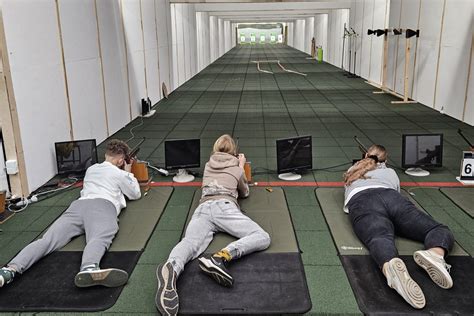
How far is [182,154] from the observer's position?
17.1 feet

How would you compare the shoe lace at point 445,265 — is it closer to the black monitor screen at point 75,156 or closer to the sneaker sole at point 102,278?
the sneaker sole at point 102,278

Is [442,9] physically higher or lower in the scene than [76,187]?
higher

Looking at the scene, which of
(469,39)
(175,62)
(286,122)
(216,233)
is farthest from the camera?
(175,62)

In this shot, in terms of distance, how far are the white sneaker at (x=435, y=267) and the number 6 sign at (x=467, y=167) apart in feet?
7.37

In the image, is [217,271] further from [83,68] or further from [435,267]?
[83,68]

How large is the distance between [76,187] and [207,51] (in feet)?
57.0

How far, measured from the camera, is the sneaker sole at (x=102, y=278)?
2992mm

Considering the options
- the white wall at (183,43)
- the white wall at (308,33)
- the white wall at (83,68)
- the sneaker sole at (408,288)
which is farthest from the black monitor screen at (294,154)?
the white wall at (308,33)

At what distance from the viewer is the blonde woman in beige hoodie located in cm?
295

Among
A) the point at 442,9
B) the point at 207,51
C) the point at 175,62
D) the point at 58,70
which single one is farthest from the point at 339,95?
the point at 207,51

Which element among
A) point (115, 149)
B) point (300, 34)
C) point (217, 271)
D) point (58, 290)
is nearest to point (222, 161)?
point (115, 149)

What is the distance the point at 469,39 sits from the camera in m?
7.83

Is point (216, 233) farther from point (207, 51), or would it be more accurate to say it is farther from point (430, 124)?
point (207, 51)

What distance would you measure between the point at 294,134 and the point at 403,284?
187 inches
